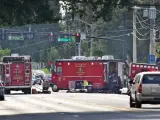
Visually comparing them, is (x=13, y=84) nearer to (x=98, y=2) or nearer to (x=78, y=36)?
(x=78, y=36)

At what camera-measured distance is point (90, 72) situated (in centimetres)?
6294

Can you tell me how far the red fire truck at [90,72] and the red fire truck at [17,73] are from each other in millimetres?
5248

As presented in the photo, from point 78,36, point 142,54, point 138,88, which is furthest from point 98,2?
point 142,54

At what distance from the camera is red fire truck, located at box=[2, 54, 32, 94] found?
58.8 metres

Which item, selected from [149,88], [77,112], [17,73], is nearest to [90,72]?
[17,73]

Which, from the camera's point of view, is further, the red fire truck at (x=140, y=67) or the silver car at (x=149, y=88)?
the red fire truck at (x=140, y=67)

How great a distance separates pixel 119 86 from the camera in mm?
61062

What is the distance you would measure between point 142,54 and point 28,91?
51.4 m

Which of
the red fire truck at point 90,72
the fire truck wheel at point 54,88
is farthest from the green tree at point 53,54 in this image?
the red fire truck at point 90,72

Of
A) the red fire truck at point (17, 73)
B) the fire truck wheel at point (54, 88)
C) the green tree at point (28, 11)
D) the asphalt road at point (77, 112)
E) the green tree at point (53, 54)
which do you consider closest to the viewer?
the asphalt road at point (77, 112)

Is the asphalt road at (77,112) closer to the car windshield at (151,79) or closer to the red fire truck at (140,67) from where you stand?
the car windshield at (151,79)

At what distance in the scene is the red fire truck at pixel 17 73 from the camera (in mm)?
58812

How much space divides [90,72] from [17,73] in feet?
24.5

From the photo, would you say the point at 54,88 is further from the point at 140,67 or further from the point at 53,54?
the point at 53,54
